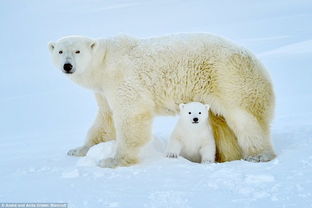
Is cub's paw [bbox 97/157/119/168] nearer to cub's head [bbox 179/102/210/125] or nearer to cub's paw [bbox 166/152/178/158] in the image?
cub's paw [bbox 166/152/178/158]

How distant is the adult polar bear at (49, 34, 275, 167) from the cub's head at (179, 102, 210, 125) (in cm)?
18

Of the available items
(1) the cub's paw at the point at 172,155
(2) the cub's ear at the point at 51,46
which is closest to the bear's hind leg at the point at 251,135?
(1) the cub's paw at the point at 172,155

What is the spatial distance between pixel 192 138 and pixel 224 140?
0.47m

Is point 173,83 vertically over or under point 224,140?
over

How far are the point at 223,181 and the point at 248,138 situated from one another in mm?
1442

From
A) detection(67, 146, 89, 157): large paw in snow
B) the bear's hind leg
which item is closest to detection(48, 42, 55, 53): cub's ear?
detection(67, 146, 89, 157): large paw in snow

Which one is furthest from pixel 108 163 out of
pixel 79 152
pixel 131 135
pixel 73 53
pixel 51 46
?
pixel 51 46

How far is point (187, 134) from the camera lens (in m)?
5.88

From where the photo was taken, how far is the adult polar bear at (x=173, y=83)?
5566 mm

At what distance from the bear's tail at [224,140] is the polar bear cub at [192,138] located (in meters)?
0.18

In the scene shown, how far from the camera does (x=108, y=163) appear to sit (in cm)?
543

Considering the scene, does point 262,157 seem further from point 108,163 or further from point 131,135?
point 108,163

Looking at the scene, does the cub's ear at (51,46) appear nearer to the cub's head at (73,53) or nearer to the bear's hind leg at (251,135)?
the cub's head at (73,53)

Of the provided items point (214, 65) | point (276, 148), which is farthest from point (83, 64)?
point (276, 148)
